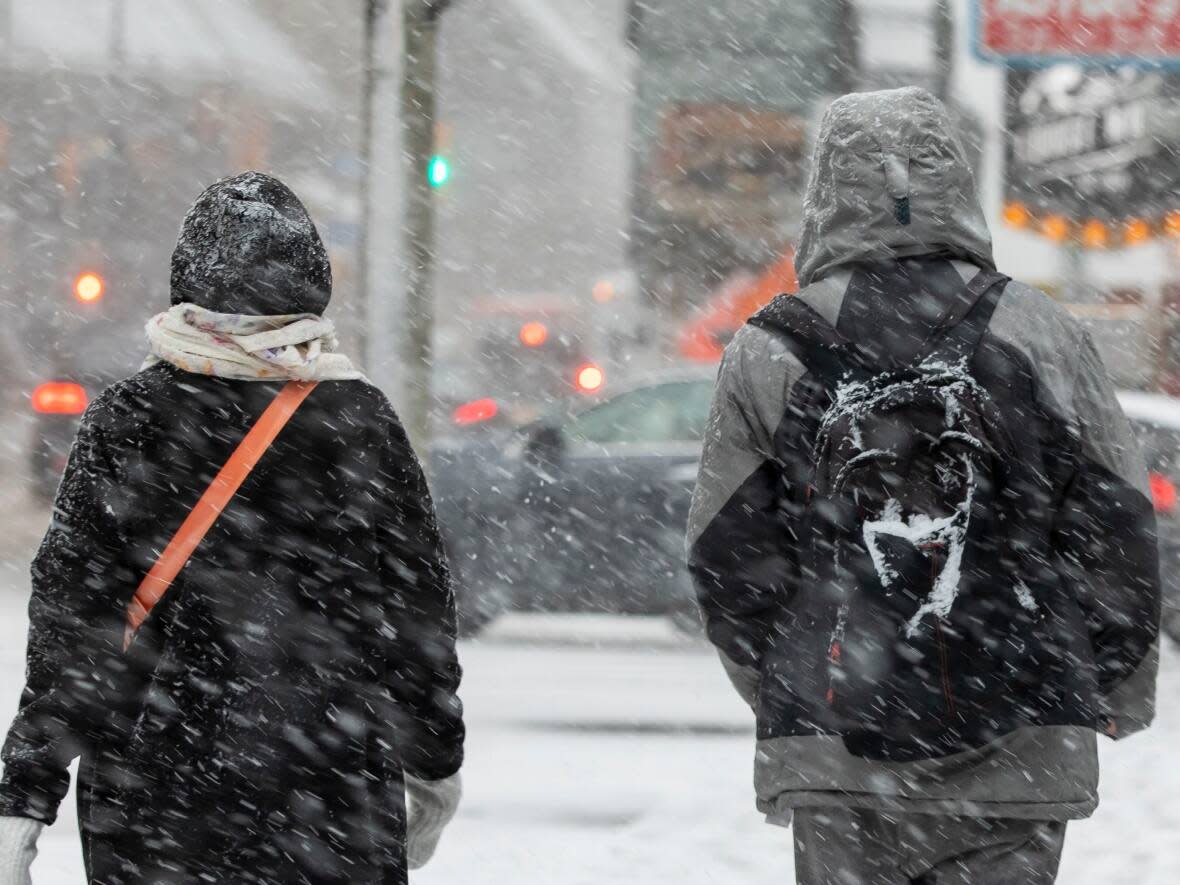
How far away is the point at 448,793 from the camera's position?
3.02 metres

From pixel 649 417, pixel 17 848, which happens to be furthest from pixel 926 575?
pixel 649 417

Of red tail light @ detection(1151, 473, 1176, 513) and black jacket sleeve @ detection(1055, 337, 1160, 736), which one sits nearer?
black jacket sleeve @ detection(1055, 337, 1160, 736)

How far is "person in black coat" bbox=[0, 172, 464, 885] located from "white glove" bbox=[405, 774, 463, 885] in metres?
0.22

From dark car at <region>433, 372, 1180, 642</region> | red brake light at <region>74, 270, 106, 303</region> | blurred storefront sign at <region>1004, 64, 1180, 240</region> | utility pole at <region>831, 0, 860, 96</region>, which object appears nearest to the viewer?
dark car at <region>433, 372, 1180, 642</region>

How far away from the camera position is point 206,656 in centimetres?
265

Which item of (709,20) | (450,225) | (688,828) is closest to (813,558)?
(688,828)

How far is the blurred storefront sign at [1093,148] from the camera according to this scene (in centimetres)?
1984

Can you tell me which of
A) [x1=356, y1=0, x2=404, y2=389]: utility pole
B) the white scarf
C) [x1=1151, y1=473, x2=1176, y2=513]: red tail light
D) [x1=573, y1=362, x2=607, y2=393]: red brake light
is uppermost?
the white scarf

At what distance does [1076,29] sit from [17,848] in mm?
11189

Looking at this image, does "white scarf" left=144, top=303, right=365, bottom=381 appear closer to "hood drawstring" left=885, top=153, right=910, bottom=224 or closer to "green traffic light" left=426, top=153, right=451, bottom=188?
"hood drawstring" left=885, top=153, right=910, bottom=224

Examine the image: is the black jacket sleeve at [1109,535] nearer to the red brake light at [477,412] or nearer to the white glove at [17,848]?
the white glove at [17,848]

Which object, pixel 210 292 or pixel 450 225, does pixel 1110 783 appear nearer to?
pixel 210 292

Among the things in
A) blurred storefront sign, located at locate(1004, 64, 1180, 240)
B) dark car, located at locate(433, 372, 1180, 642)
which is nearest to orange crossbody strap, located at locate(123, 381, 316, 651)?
dark car, located at locate(433, 372, 1180, 642)

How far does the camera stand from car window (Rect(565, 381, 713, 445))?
10.6m
